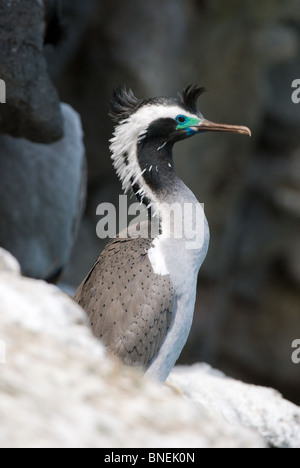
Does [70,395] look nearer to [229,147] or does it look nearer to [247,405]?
[247,405]

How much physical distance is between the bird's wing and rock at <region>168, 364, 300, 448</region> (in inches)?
30.6

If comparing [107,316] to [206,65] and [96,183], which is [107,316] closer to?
[96,183]

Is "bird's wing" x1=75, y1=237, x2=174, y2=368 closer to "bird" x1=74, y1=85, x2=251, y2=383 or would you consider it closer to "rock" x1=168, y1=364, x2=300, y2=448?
"bird" x1=74, y1=85, x2=251, y2=383

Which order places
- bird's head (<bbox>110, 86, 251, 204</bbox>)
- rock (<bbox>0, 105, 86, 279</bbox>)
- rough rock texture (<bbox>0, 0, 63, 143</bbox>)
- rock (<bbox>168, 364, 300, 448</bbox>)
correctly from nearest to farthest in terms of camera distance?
bird's head (<bbox>110, 86, 251, 204</bbox>) → rock (<bbox>168, 364, 300, 448</bbox>) → rough rock texture (<bbox>0, 0, 63, 143</bbox>) → rock (<bbox>0, 105, 86, 279</bbox>)

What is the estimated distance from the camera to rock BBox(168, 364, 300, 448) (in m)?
3.64

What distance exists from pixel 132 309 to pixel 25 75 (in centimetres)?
178

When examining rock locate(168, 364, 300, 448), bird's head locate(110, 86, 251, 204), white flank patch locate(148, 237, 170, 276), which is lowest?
rock locate(168, 364, 300, 448)

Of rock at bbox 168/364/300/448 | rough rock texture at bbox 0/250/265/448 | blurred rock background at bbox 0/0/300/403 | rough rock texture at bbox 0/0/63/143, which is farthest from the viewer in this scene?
blurred rock background at bbox 0/0/300/403

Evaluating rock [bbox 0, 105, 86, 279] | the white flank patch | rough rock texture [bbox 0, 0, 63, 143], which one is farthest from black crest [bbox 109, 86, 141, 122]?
rock [bbox 0, 105, 86, 279]

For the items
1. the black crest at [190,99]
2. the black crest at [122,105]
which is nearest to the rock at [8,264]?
the black crest at [122,105]

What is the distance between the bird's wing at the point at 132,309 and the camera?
9.77 feet

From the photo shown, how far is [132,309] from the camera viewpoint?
3.00 metres

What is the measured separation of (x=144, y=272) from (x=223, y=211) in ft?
23.0

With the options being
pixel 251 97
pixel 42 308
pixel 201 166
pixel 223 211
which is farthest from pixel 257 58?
pixel 42 308
